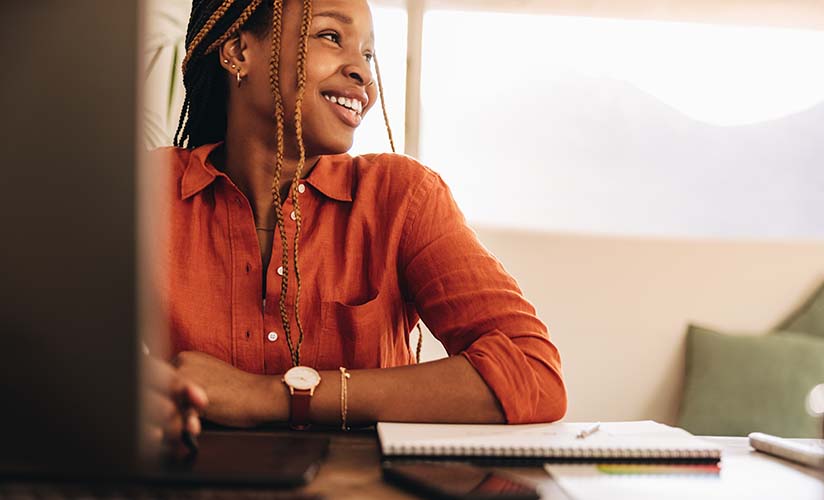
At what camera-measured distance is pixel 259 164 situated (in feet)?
5.16

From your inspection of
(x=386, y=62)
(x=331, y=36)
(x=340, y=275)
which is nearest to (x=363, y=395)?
(x=340, y=275)

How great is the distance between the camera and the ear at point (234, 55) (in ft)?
5.18

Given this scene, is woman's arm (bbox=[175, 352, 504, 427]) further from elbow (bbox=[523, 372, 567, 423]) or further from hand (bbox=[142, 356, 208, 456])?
hand (bbox=[142, 356, 208, 456])

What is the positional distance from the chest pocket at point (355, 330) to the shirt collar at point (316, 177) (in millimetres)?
220

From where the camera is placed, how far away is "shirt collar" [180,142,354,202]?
1.46 metres

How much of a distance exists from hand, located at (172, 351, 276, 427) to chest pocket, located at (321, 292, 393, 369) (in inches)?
12.8

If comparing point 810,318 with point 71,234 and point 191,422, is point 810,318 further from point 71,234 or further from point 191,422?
point 71,234

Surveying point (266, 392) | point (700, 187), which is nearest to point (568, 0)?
point (700, 187)

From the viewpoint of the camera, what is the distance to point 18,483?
0.53 meters

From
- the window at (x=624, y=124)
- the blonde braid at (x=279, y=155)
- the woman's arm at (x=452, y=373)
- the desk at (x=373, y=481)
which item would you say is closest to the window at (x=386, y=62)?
the window at (x=624, y=124)

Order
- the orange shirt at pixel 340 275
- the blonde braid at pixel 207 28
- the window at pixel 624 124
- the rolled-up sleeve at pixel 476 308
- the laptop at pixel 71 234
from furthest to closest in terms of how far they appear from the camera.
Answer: the window at pixel 624 124 < the blonde braid at pixel 207 28 < the orange shirt at pixel 340 275 < the rolled-up sleeve at pixel 476 308 < the laptop at pixel 71 234

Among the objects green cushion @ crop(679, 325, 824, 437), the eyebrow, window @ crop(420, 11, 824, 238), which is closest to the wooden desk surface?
the eyebrow

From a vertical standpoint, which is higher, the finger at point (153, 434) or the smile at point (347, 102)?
the smile at point (347, 102)

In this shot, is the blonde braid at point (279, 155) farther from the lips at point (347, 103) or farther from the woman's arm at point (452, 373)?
the woman's arm at point (452, 373)
